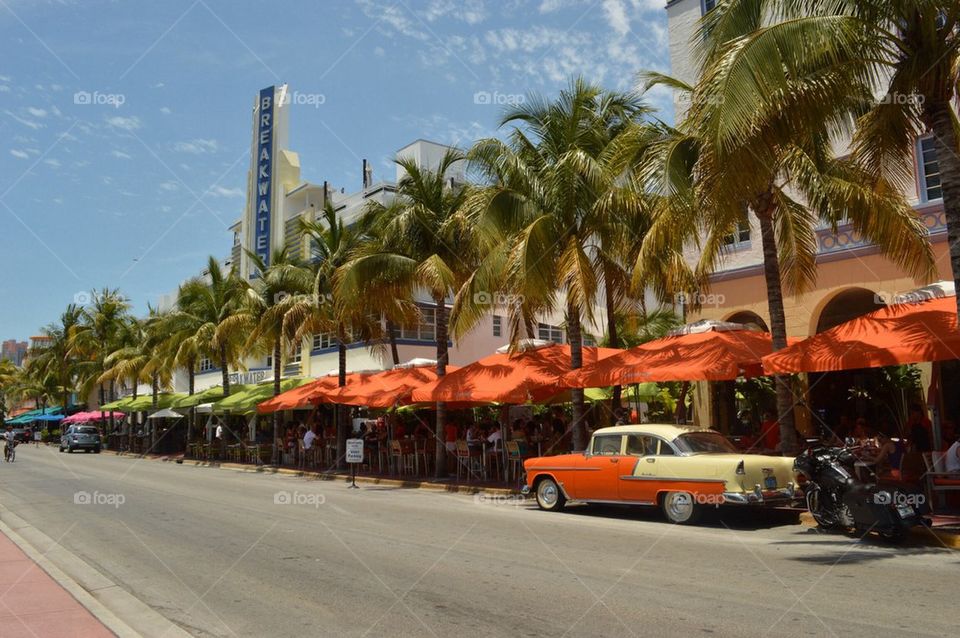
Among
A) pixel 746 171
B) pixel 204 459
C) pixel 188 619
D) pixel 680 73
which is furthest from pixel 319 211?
pixel 188 619

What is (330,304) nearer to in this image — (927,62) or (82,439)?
(927,62)

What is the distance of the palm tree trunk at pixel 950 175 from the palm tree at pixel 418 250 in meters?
13.0

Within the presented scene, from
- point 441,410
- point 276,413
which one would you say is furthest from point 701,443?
point 276,413

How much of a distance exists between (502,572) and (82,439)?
49.0m

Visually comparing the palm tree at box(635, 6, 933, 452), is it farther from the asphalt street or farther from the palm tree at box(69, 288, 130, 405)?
the palm tree at box(69, 288, 130, 405)

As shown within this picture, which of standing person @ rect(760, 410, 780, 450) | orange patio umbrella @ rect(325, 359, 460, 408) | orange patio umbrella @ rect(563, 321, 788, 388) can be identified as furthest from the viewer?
orange patio umbrella @ rect(325, 359, 460, 408)

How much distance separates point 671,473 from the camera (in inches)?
495

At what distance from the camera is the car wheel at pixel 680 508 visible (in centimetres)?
1235

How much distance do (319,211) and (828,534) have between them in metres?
36.7

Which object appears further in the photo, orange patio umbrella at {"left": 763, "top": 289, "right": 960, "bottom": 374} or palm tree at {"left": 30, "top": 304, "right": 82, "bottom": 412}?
palm tree at {"left": 30, "top": 304, "right": 82, "bottom": 412}

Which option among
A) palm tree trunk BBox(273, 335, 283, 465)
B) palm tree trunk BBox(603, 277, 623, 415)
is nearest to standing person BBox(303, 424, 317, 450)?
palm tree trunk BBox(273, 335, 283, 465)

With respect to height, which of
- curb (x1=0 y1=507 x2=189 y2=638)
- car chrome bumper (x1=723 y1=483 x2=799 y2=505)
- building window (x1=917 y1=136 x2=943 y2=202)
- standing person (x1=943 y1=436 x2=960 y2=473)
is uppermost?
building window (x1=917 y1=136 x2=943 y2=202)

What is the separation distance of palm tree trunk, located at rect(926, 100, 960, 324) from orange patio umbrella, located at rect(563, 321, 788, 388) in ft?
15.9

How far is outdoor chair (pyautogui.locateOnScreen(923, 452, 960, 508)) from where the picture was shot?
1195cm
